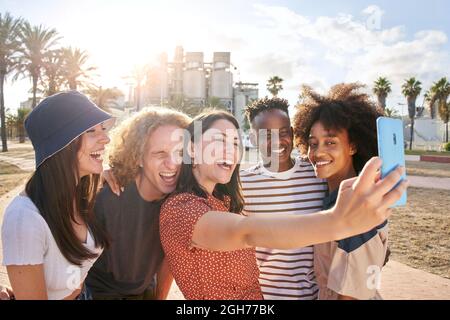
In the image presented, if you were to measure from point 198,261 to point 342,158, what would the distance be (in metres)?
1.22

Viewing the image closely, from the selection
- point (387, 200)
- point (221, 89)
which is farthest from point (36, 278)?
point (221, 89)

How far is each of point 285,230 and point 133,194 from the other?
1.35 metres

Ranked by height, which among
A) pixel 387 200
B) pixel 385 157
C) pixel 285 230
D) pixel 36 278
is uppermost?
pixel 385 157

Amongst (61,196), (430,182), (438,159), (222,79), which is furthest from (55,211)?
(222,79)

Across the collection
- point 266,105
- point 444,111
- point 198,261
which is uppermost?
point 444,111

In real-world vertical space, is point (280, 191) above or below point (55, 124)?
below

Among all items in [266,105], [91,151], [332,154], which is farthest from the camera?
[266,105]

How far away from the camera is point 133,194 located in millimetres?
2656

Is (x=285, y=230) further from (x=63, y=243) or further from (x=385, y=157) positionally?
(x=63, y=243)

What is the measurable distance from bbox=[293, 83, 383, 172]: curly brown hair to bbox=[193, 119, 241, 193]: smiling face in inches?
32.3

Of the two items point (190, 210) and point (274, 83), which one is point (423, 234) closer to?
point (190, 210)

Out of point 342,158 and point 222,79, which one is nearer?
point 342,158

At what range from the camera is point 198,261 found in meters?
1.98
